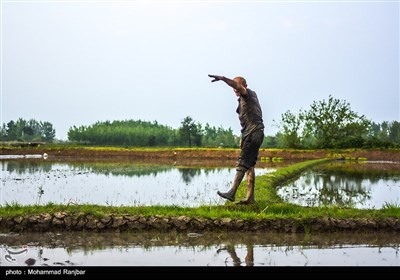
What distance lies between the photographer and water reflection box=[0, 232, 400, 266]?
550 cm

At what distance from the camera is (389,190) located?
615 inches

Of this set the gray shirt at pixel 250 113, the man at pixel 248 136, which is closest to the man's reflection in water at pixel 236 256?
the man at pixel 248 136

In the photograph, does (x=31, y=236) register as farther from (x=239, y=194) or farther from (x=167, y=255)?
(x=239, y=194)

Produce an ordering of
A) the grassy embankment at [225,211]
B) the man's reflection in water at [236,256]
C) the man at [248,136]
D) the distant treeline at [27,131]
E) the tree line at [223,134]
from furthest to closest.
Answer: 1. the distant treeline at [27,131]
2. the tree line at [223,134]
3. the man at [248,136]
4. the grassy embankment at [225,211]
5. the man's reflection in water at [236,256]

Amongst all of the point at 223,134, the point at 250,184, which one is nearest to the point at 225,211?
the point at 250,184

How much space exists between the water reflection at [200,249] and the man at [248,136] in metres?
1.13

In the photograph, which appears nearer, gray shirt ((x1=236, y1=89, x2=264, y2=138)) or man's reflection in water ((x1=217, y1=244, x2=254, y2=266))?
man's reflection in water ((x1=217, y1=244, x2=254, y2=266))

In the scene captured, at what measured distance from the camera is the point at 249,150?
8.39m

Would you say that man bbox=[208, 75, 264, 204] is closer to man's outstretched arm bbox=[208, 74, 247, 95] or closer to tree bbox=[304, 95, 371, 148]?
man's outstretched arm bbox=[208, 74, 247, 95]

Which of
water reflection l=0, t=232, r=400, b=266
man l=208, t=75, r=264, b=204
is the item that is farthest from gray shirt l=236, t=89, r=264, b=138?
water reflection l=0, t=232, r=400, b=266

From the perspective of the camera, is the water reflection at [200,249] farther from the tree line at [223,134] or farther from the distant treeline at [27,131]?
the distant treeline at [27,131]

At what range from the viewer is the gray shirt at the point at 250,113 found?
27.6 ft

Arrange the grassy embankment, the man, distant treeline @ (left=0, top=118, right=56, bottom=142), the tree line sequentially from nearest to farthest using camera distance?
the grassy embankment < the man < the tree line < distant treeline @ (left=0, top=118, right=56, bottom=142)
